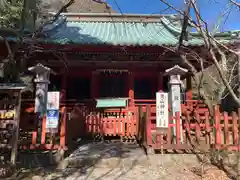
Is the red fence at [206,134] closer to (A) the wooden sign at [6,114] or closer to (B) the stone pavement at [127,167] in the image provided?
(B) the stone pavement at [127,167]

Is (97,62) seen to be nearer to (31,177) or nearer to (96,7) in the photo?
(31,177)

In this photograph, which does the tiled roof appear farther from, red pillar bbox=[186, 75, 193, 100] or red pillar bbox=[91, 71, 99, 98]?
red pillar bbox=[186, 75, 193, 100]

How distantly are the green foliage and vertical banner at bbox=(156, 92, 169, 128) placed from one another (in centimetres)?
434

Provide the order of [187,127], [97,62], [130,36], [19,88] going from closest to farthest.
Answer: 1. [19,88]
2. [187,127]
3. [97,62]
4. [130,36]

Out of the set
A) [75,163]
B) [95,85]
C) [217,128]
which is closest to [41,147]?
[75,163]

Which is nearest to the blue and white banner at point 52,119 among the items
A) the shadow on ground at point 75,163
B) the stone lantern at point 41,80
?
the shadow on ground at point 75,163

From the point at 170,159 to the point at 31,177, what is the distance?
3209 mm

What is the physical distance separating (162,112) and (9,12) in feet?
15.6

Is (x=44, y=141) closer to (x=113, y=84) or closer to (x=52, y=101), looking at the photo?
(x=52, y=101)

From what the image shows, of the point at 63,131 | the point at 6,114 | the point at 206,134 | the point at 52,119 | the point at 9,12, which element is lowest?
the point at 206,134

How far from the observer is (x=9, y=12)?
6.31 metres

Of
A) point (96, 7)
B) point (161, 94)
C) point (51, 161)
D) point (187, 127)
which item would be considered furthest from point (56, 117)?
point (96, 7)

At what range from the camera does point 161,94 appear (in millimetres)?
6832

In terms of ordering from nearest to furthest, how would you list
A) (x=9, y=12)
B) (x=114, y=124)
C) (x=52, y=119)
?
1. (x=52, y=119)
2. (x=9, y=12)
3. (x=114, y=124)
